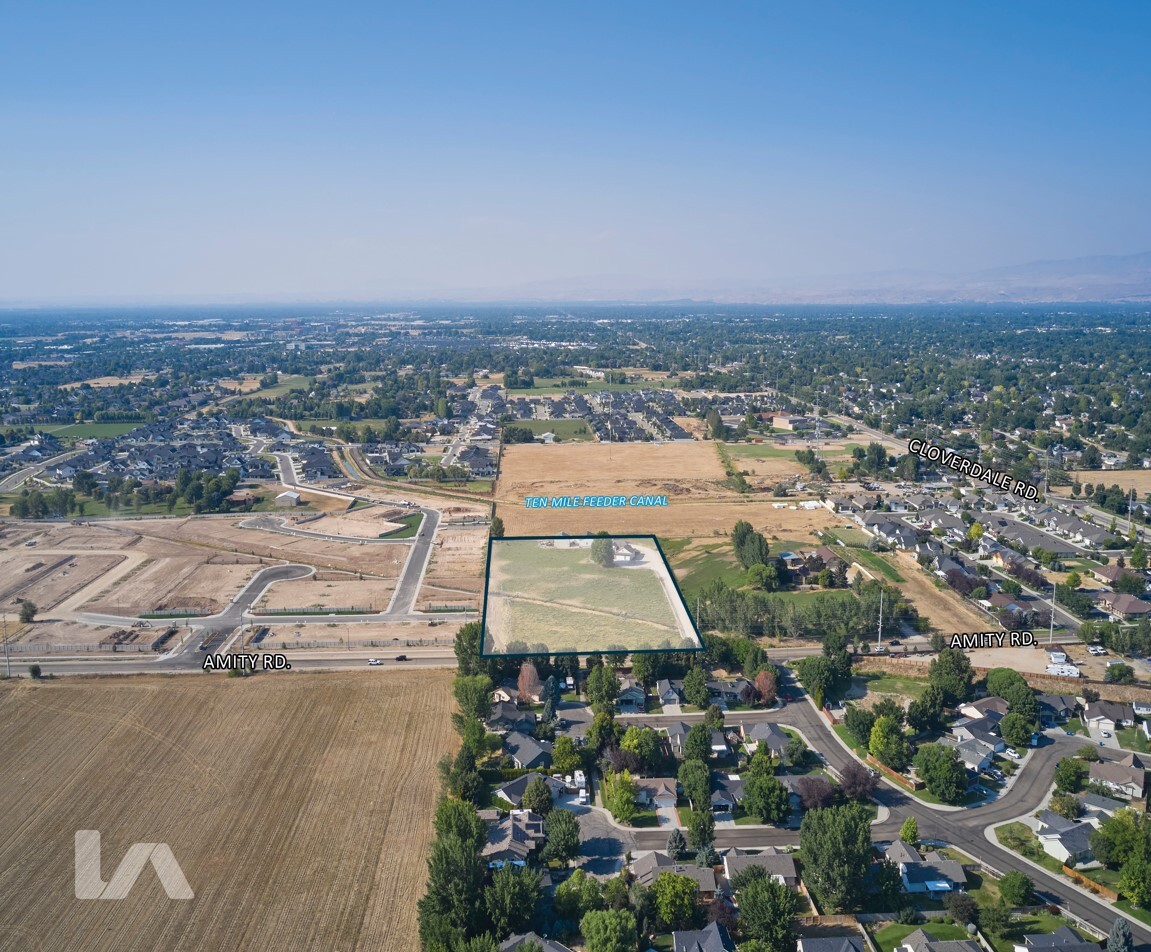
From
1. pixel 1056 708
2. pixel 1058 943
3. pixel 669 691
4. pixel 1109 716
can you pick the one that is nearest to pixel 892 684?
pixel 1056 708

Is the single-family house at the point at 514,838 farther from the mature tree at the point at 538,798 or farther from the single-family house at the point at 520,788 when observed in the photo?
the single-family house at the point at 520,788

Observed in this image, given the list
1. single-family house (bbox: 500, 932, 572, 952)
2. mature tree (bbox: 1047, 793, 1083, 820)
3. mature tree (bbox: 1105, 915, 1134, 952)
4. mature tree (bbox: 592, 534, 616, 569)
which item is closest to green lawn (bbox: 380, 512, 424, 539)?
mature tree (bbox: 592, 534, 616, 569)

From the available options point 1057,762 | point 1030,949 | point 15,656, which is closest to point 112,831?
point 15,656

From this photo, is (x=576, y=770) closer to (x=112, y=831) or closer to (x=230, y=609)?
(x=112, y=831)

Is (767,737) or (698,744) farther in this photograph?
(767,737)

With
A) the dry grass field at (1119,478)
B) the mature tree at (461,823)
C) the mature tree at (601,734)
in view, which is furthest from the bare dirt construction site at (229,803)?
the dry grass field at (1119,478)

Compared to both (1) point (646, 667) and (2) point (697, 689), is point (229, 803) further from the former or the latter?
(2) point (697, 689)
